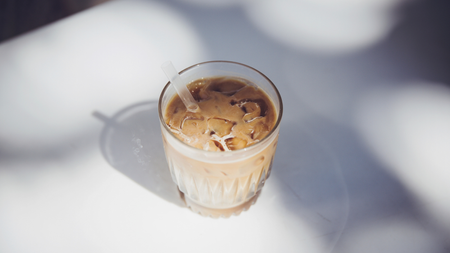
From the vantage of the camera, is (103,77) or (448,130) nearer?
(448,130)

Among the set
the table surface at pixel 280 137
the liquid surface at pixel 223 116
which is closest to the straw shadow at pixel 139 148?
the table surface at pixel 280 137

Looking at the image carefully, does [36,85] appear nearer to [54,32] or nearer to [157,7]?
[54,32]

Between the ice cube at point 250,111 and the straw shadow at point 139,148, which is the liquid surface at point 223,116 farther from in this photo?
the straw shadow at point 139,148

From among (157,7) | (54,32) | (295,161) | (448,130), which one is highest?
(54,32)

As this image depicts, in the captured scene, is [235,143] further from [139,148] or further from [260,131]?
[139,148]

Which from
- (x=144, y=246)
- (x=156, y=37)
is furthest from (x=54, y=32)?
(x=144, y=246)
